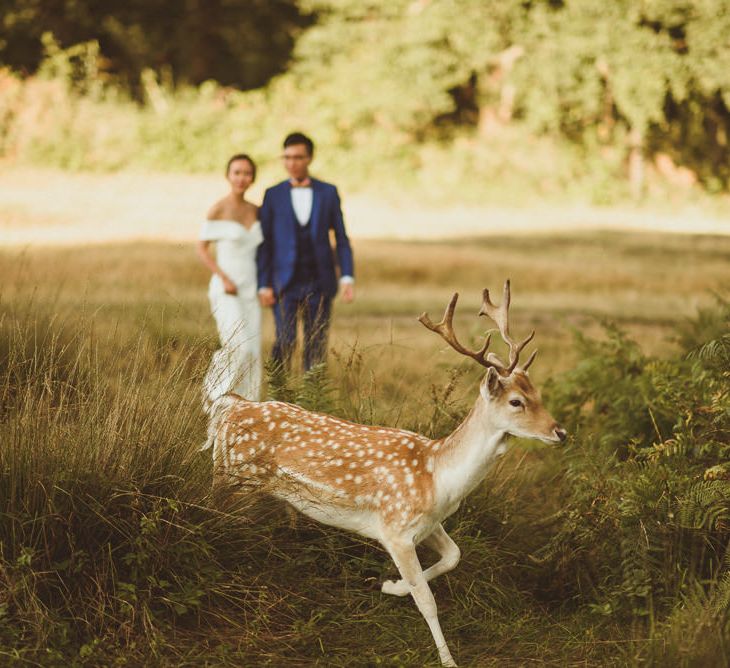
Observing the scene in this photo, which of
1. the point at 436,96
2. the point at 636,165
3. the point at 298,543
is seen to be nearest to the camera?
the point at 298,543

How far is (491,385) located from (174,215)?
51.9 feet

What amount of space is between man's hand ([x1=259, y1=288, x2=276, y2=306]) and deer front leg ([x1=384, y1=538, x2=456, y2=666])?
3.68 metres

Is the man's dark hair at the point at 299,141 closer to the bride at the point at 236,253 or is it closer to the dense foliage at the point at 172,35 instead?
the bride at the point at 236,253

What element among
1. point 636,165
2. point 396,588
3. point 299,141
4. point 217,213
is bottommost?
point 636,165

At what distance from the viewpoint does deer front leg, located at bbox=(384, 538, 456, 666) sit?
4.77m

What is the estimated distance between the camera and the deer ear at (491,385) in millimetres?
4855

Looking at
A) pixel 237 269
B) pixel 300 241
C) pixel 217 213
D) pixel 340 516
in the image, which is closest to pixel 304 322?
pixel 300 241

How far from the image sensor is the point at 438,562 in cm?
515

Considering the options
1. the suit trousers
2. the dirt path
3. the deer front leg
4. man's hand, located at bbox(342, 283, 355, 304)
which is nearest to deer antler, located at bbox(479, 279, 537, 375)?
the deer front leg

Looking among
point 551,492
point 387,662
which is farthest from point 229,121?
point 387,662

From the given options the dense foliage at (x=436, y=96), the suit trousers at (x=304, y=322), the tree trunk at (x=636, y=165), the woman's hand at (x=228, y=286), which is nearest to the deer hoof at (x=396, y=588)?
the suit trousers at (x=304, y=322)

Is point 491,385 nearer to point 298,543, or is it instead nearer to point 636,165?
point 298,543

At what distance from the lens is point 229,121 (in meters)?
28.6

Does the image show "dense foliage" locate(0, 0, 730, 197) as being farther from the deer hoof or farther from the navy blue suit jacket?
the deer hoof
